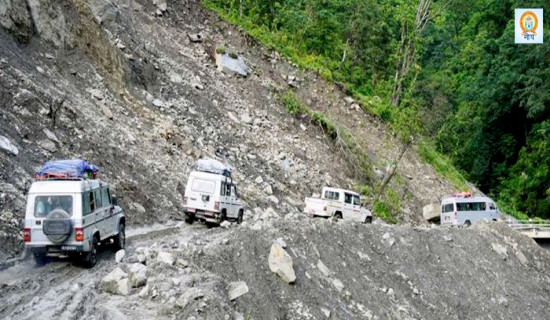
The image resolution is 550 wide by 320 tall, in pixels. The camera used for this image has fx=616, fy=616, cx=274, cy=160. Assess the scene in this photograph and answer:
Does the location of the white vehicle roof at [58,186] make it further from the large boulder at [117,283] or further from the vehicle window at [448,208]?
the vehicle window at [448,208]

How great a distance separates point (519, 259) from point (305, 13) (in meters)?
25.6

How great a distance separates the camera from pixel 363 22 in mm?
50281

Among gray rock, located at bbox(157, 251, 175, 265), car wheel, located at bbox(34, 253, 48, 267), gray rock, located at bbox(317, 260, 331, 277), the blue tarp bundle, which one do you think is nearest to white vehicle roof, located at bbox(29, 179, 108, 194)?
the blue tarp bundle

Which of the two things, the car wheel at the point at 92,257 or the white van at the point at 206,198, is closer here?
the car wheel at the point at 92,257

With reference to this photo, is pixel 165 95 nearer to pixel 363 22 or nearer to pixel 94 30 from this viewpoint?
pixel 94 30

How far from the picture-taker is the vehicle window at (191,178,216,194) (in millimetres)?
21891

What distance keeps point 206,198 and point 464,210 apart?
60.3 feet

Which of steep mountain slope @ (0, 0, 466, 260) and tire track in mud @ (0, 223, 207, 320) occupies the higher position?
steep mountain slope @ (0, 0, 466, 260)

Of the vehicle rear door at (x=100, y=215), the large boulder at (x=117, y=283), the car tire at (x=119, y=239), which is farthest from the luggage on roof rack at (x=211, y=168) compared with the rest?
the large boulder at (x=117, y=283)

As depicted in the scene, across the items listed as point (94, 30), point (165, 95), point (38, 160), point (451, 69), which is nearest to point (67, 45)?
point (94, 30)

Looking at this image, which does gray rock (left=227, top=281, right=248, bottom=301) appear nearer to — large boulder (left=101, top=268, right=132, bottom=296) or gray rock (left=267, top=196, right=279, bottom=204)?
large boulder (left=101, top=268, right=132, bottom=296)

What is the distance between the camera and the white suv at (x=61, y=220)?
14.2 m

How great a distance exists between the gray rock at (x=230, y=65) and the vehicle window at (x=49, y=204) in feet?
77.1

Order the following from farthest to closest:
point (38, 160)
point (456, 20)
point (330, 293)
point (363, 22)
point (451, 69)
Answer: point (456, 20) < point (451, 69) < point (363, 22) < point (38, 160) < point (330, 293)
